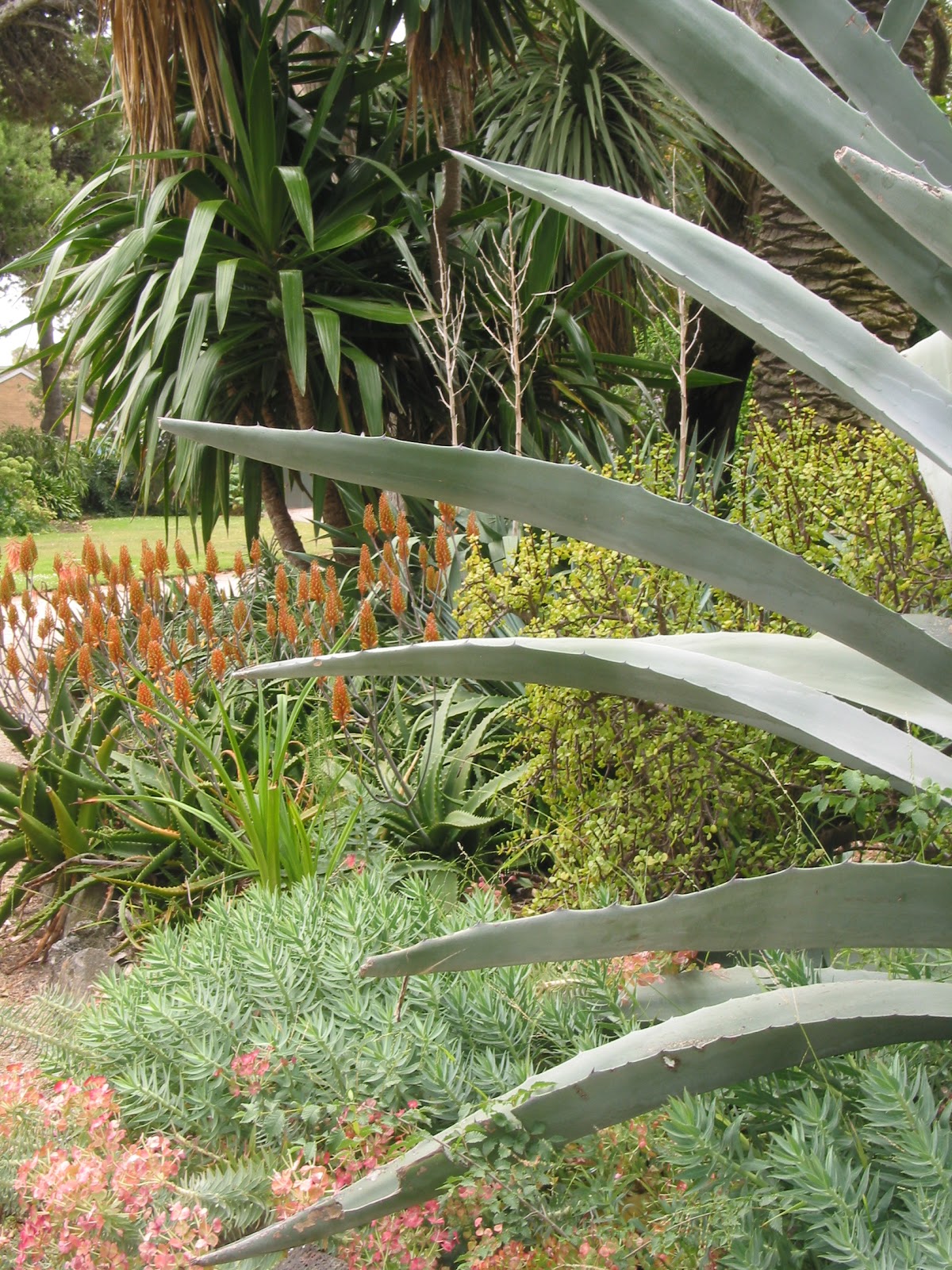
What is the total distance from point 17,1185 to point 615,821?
1.31 metres

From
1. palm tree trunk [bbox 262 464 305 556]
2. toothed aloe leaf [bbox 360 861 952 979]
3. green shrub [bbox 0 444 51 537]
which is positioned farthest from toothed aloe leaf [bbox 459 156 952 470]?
green shrub [bbox 0 444 51 537]

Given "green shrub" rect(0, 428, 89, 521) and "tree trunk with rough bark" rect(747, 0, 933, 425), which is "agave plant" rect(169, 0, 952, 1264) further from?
"green shrub" rect(0, 428, 89, 521)

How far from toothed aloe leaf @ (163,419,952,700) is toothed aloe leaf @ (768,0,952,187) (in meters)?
0.42

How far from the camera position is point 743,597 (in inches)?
40.1

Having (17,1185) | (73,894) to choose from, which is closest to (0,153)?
(73,894)

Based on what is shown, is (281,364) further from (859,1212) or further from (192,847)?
(859,1212)

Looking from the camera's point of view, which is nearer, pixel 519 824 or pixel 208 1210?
pixel 208 1210

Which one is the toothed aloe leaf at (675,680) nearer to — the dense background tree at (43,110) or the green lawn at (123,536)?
the dense background tree at (43,110)

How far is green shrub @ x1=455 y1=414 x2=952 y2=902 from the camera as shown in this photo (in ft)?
6.90

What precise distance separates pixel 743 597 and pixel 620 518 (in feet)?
0.49

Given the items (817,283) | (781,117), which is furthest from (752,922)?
(817,283)

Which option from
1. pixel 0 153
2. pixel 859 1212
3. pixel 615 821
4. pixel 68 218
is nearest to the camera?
pixel 859 1212

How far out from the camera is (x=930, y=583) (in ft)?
7.29

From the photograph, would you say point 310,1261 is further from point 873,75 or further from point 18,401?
point 18,401
